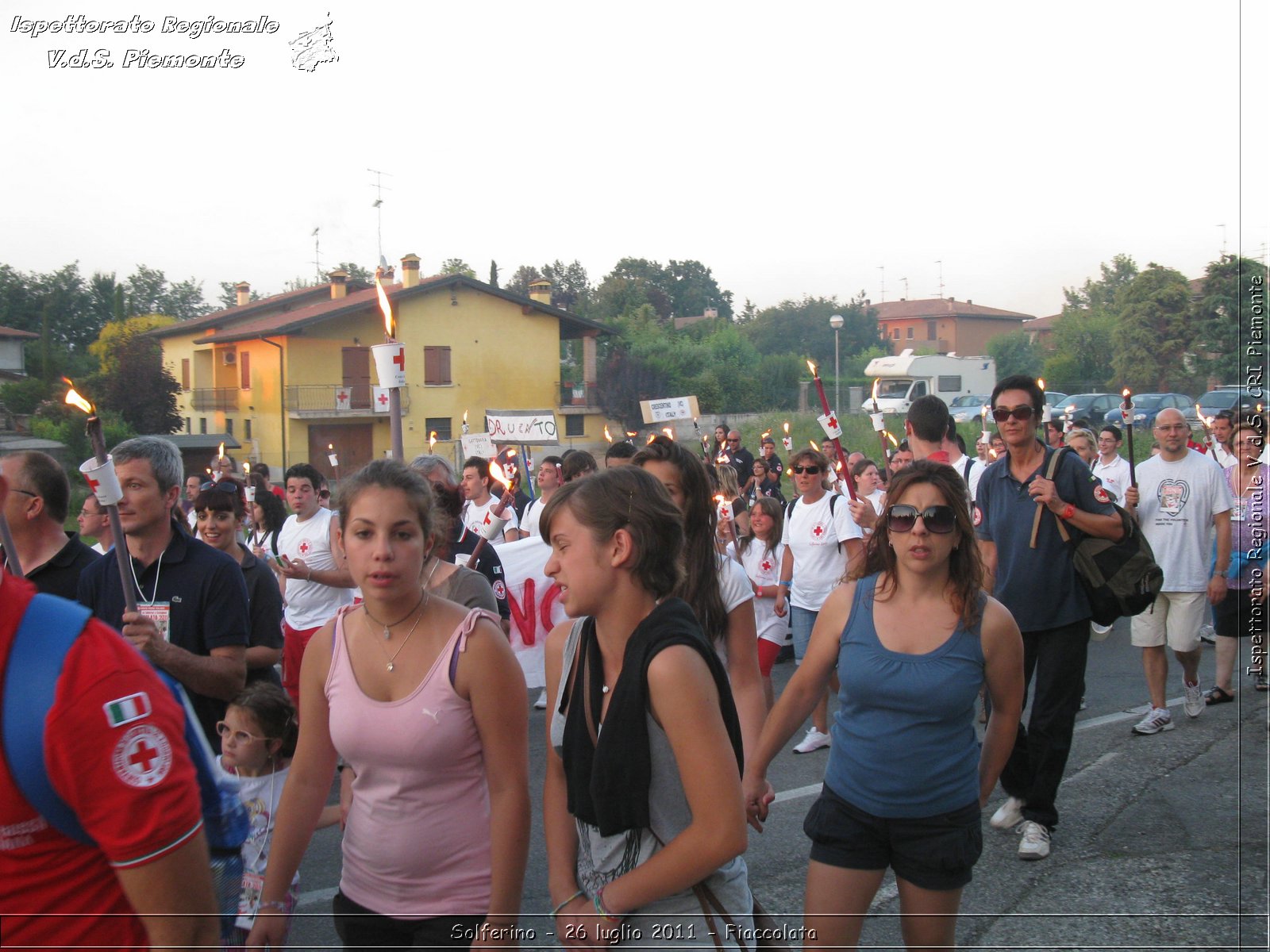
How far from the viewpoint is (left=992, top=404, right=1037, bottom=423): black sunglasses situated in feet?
16.4

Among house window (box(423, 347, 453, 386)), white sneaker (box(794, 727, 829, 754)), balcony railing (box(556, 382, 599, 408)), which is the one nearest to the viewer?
white sneaker (box(794, 727, 829, 754))

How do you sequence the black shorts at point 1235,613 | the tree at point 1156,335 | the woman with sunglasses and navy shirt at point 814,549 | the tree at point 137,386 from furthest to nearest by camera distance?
1. the tree at point 137,386
2. the tree at point 1156,335
3. the black shorts at point 1235,613
4. the woman with sunglasses and navy shirt at point 814,549

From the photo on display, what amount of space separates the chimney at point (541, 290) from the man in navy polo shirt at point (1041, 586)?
77.9 ft

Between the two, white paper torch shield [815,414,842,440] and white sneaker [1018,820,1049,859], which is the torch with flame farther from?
white sneaker [1018,820,1049,859]

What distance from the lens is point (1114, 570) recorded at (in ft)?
16.0

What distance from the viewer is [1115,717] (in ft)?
23.1

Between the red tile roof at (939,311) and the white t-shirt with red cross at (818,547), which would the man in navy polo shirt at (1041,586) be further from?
the red tile roof at (939,311)

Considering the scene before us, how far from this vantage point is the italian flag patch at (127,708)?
151 cm

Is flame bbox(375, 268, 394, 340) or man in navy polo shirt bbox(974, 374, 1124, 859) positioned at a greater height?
flame bbox(375, 268, 394, 340)

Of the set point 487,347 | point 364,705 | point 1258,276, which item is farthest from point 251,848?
point 487,347

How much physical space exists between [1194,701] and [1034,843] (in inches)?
118

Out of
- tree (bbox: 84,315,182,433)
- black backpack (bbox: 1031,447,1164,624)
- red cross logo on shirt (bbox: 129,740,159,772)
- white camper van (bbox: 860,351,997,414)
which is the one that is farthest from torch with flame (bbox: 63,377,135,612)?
tree (bbox: 84,315,182,433)

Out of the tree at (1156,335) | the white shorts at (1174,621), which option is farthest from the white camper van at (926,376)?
the white shorts at (1174,621)

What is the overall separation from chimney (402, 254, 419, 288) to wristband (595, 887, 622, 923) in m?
26.5
